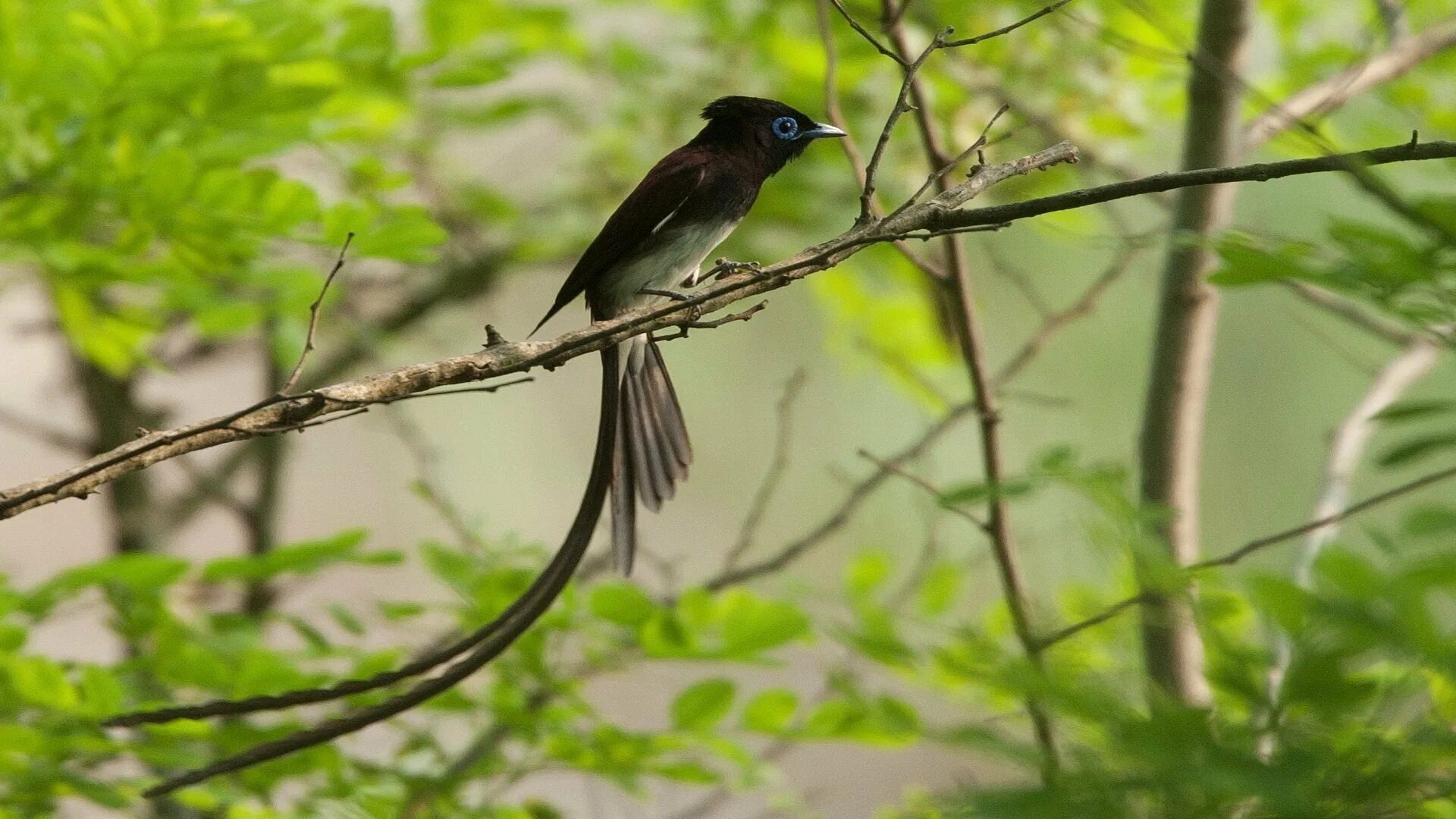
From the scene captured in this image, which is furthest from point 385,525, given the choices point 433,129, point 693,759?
point 693,759

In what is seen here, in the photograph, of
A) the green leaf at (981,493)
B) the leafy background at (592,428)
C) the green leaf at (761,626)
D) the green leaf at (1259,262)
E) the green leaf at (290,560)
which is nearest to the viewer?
the leafy background at (592,428)

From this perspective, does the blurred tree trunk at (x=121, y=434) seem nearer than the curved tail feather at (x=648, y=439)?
No

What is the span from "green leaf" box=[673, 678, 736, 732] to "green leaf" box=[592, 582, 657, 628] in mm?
135

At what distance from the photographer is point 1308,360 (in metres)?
6.15

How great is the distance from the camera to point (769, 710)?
2.19 meters

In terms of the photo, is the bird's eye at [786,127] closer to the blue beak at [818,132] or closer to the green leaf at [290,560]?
the blue beak at [818,132]

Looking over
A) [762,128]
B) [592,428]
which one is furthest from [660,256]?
[592,428]

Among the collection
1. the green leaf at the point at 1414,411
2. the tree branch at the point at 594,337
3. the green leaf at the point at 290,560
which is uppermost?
the green leaf at the point at 290,560

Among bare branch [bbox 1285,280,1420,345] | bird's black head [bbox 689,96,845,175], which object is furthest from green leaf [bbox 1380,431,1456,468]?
bare branch [bbox 1285,280,1420,345]

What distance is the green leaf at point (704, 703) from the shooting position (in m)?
2.09

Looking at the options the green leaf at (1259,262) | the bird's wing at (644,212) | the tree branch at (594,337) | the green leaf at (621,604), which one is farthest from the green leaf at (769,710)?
the green leaf at (1259,262)

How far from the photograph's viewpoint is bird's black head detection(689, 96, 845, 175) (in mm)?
2266

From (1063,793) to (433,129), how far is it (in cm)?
330

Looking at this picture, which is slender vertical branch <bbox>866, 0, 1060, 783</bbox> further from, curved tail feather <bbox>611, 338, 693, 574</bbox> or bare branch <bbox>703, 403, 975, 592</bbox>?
curved tail feather <bbox>611, 338, 693, 574</bbox>
